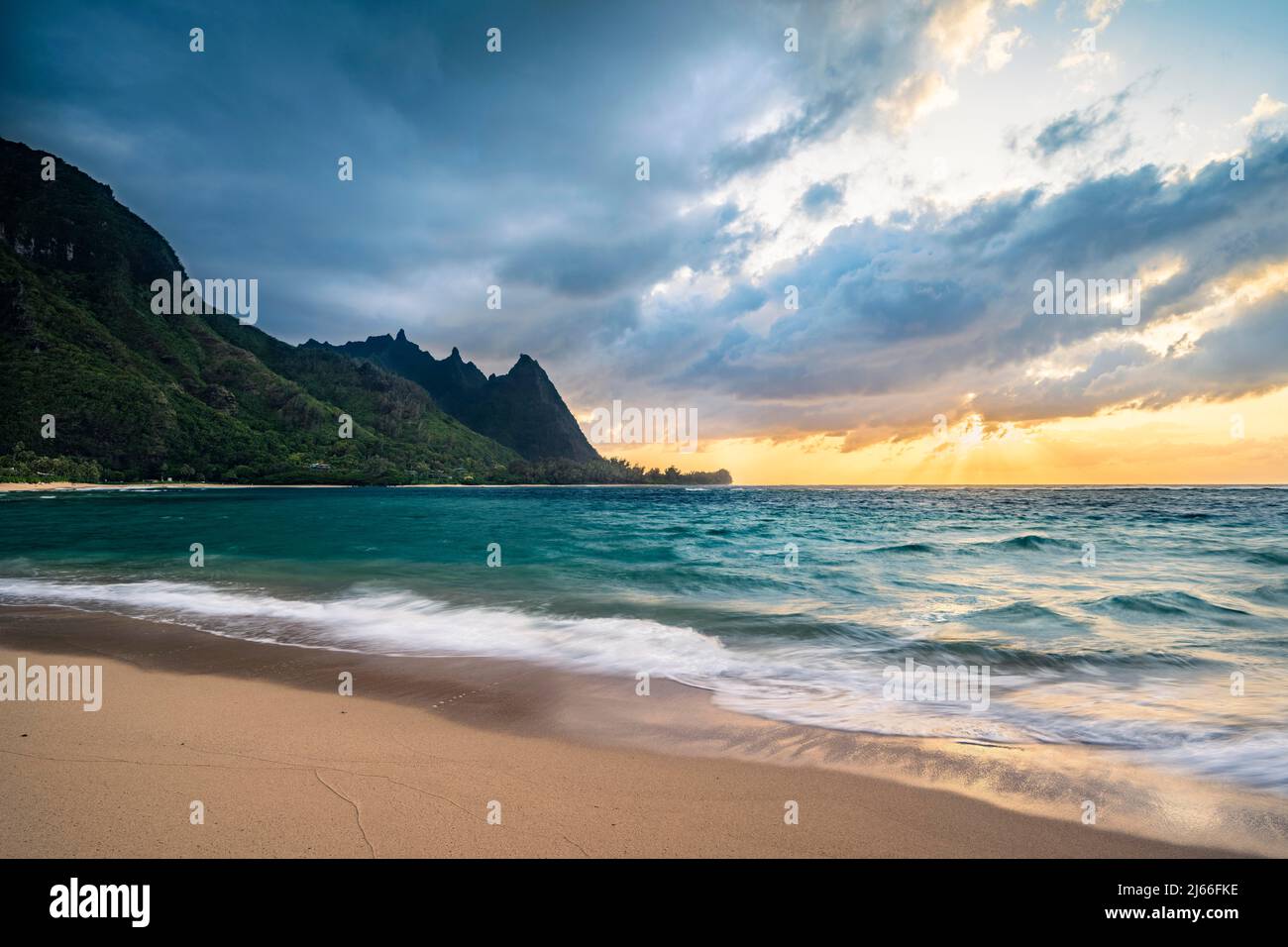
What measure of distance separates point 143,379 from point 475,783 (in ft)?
451

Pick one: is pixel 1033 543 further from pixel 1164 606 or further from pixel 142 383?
pixel 142 383

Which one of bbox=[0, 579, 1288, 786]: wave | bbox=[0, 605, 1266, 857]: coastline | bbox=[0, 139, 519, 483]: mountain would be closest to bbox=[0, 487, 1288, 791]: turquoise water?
bbox=[0, 579, 1288, 786]: wave

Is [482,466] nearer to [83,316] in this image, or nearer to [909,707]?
[83,316]

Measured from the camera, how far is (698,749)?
5.09 m

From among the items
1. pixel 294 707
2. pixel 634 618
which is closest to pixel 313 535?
pixel 634 618

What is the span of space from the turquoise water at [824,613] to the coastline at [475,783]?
57.3 inches

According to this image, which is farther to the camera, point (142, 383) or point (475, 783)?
point (142, 383)

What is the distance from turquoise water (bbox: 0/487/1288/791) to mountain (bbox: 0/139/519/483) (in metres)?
94.7

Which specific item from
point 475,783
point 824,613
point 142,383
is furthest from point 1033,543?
point 142,383

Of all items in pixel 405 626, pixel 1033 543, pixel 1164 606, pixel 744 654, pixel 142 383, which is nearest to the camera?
pixel 744 654

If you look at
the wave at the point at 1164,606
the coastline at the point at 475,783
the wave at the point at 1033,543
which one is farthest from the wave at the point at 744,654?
the wave at the point at 1033,543

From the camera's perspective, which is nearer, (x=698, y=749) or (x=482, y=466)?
(x=698, y=749)

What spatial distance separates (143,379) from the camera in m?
103
